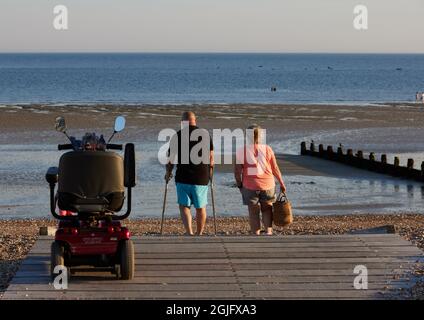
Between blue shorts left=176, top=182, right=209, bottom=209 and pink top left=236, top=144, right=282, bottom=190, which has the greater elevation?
pink top left=236, top=144, right=282, bottom=190

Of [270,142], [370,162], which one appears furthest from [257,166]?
[270,142]

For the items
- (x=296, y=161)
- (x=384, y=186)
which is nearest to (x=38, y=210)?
(x=384, y=186)

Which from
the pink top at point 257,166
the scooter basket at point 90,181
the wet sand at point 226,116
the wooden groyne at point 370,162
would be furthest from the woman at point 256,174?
the wet sand at point 226,116

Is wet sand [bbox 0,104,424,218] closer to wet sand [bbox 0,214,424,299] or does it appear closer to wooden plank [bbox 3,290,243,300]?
wet sand [bbox 0,214,424,299]

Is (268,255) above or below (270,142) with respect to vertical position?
above

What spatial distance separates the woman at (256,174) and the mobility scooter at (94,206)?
3.46 m

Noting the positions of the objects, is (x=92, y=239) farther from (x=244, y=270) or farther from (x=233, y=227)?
(x=233, y=227)

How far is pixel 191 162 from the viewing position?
12.2 m

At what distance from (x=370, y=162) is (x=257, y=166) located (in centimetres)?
1740

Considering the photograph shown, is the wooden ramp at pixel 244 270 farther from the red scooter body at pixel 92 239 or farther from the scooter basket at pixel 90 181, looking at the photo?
the scooter basket at pixel 90 181

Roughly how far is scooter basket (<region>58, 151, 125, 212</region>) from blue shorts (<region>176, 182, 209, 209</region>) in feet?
10.4

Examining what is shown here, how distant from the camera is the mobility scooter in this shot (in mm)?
9203

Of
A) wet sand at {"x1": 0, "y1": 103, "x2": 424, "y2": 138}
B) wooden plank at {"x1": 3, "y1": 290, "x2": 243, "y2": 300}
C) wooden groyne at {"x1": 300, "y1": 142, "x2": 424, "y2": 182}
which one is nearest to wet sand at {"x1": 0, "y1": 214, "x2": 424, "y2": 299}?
wooden plank at {"x1": 3, "y1": 290, "x2": 243, "y2": 300}
